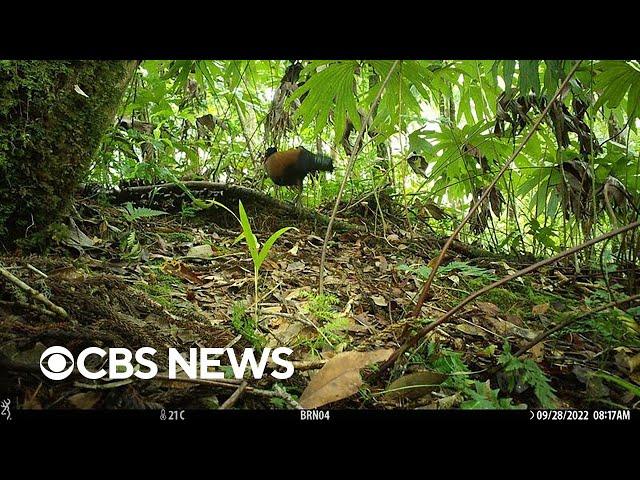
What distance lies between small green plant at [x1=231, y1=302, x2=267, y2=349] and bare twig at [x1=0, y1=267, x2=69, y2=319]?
1.00 ft

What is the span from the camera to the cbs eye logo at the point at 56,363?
71cm

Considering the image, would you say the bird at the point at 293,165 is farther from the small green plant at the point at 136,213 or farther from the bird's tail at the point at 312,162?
the small green plant at the point at 136,213

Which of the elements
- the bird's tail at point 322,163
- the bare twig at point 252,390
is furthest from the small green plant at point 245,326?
the bird's tail at point 322,163

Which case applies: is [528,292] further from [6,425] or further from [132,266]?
[6,425]

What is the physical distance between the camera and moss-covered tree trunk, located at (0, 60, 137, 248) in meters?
0.98

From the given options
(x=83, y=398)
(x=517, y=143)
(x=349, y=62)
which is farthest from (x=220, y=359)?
(x=517, y=143)

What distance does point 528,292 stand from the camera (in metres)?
1.22

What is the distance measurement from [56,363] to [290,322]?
43 cm

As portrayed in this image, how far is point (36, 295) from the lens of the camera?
761 mm

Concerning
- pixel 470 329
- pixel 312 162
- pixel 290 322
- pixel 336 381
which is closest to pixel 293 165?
pixel 312 162

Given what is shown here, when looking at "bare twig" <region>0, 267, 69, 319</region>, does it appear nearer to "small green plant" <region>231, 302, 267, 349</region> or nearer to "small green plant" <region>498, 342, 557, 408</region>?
"small green plant" <region>231, 302, 267, 349</region>

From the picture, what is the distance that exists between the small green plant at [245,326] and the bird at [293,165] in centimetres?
68

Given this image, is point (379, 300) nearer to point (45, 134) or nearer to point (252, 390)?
point (252, 390)

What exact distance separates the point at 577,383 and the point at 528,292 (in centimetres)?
41
